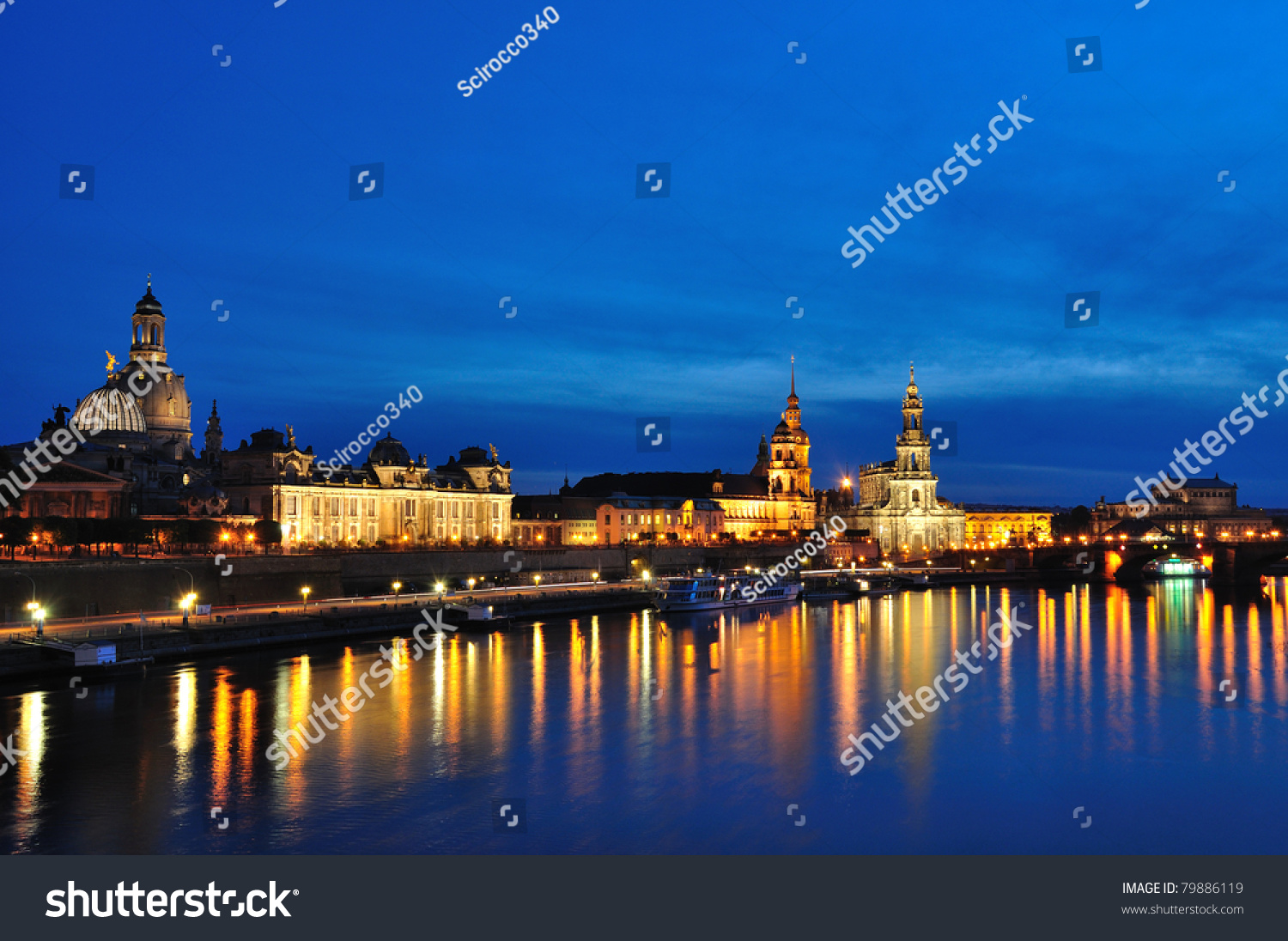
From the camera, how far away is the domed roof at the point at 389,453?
278ft

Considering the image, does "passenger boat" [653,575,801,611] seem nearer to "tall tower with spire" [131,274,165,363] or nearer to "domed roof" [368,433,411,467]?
"domed roof" [368,433,411,467]

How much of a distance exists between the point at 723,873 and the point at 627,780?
19.6ft

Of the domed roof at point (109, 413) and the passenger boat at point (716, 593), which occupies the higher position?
the domed roof at point (109, 413)

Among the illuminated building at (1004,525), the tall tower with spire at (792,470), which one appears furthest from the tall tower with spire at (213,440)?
the illuminated building at (1004,525)

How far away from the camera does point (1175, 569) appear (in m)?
122

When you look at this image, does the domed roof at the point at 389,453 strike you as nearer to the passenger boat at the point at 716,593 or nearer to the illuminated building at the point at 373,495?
the illuminated building at the point at 373,495

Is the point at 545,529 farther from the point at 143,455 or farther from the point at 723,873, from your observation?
the point at 723,873

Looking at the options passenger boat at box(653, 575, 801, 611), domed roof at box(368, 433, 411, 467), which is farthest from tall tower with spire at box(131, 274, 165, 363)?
passenger boat at box(653, 575, 801, 611)

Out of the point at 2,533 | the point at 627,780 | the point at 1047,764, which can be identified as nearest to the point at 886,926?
the point at 627,780

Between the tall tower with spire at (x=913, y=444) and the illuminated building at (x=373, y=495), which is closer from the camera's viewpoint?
the illuminated building at (x=373, y=495)

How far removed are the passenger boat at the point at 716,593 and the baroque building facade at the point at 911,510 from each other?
193ft

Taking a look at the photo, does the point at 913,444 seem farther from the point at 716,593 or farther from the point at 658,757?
the point at 658,757

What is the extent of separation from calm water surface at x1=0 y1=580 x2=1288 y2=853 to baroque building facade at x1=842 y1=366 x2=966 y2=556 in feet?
307

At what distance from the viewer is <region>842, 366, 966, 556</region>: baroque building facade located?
459 feet
